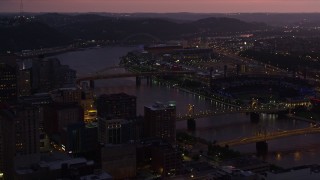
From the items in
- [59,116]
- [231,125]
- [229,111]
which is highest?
[59,116]

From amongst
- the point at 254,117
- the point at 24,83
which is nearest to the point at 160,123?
the point at 254,117

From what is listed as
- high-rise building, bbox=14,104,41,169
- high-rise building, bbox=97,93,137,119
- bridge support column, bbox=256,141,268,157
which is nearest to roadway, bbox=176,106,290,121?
high-rise building, bbox=97,93,137,119

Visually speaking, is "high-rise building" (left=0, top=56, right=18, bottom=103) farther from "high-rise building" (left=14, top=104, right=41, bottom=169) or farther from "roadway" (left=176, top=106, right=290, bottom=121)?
"high-rise building" (left=14, top=104, right=41, bottom=169)

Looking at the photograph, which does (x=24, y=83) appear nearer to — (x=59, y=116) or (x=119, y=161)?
(x=59, y=116)

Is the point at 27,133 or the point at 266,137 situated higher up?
the point at 27,133

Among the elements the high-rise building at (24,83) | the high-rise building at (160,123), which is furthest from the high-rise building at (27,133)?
the high-rise building at (24,83)

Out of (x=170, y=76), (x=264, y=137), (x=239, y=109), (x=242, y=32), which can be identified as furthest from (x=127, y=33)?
(x=264, y=137)

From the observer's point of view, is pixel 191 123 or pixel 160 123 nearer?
pixel 160 123
